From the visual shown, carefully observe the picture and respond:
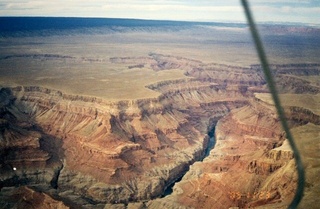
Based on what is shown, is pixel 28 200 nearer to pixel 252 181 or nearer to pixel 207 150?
pixel 252 181

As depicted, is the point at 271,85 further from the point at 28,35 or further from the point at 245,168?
the point at 28,35

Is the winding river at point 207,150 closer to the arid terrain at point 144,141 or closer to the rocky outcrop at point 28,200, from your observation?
the arid terrain at point 144,141

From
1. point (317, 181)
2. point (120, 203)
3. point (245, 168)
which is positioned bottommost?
point (120, 203)

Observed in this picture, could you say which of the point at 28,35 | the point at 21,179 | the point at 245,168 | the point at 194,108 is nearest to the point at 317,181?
the point at 245,168

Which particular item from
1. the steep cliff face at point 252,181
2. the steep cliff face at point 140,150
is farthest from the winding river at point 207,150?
the steep cliff face at point 252,181

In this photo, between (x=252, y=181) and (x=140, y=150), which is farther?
(x=140, y=150)

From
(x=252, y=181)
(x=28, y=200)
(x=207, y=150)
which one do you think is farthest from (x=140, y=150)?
(x=28, y=200)
